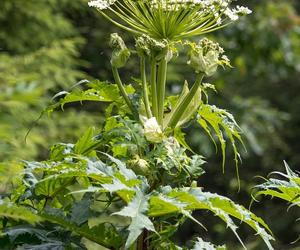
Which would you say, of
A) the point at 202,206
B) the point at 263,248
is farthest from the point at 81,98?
the point at 263,248

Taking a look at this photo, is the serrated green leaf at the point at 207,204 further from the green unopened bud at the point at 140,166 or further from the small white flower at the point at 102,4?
the small white flower at the point at 102,4

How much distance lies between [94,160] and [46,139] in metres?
3.69

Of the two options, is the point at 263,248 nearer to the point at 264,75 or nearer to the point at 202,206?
the point at 264,75

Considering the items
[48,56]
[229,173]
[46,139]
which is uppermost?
[48,56]

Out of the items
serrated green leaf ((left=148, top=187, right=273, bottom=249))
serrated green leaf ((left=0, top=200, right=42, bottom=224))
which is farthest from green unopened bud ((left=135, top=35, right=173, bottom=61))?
serrated green leaf ((left=0, top=200, right=42, bottom=224))

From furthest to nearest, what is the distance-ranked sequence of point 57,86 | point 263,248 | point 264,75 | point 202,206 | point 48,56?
point 264,75
point 263,248
point 57,86
point 48,56
point 202,206

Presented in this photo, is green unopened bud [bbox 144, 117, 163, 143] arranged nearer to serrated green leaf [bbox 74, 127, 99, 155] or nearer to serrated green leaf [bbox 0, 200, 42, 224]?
serrated green leaf [bbox 74, 127, 99, 155]

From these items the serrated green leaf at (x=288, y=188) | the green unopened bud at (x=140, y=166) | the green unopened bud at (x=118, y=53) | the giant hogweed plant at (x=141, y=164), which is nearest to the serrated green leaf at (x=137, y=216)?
the giant hogweed plant at (x=141, y=164)

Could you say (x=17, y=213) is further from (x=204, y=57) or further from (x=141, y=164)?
(x=204, y=57)

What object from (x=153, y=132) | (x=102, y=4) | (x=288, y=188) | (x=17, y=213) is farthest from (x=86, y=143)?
(x=17, y=213)

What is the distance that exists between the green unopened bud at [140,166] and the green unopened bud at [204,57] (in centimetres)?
22

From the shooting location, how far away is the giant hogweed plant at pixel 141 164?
1.27 metres

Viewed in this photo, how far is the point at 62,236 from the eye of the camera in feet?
4.45

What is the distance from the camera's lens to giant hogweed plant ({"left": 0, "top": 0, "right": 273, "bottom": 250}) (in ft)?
4.17
